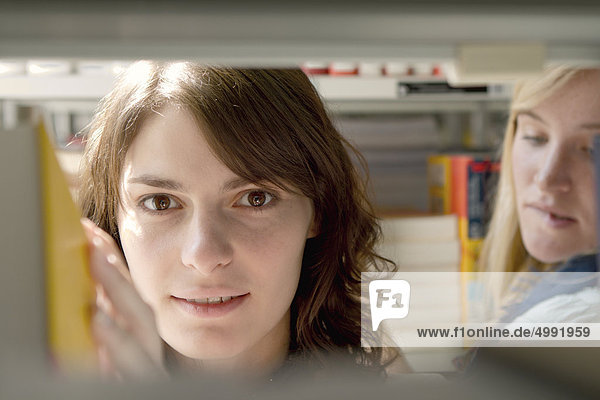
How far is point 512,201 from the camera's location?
4.28ft

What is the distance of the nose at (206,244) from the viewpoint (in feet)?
2.33

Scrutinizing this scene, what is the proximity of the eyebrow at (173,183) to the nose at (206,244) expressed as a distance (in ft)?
0.13

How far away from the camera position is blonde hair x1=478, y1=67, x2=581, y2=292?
1127 millimetres

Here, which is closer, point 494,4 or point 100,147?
point 494,4

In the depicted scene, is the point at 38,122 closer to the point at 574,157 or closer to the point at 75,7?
the point at 75,7

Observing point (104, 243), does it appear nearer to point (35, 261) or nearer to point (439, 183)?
point (35, 261)

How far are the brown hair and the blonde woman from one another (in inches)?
13.7

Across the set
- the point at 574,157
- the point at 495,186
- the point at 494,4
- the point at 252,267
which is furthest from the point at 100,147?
the point at 495,186

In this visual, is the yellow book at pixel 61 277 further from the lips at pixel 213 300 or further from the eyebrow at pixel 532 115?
the eyebrow at pixel 532 115

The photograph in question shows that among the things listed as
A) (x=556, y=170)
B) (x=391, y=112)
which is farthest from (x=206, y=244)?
(x=391, y=112)

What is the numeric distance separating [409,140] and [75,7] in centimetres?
158

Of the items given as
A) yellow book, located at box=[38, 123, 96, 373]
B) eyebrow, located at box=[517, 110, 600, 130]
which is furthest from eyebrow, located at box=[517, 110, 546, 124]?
yellow book, located at box=[38, 123, 96, 373]

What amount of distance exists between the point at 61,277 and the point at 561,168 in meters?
0.96

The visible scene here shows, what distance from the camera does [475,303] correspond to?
1.49 metres
